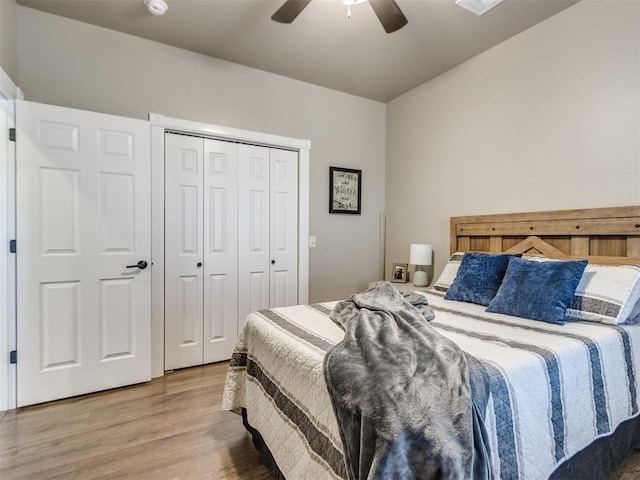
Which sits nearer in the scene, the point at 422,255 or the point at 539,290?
the point at 539,290

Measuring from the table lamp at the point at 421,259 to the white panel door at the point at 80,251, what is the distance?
2.40 metres

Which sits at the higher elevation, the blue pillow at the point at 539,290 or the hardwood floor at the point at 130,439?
the blue pillow at the point at 539,290

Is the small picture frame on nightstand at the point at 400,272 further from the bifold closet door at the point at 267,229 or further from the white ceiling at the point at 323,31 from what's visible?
the white ceiling at the point at 323,31

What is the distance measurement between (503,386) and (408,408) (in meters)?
0.42

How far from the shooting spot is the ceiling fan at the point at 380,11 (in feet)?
6.09

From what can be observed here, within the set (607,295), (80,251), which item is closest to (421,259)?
(607,295)

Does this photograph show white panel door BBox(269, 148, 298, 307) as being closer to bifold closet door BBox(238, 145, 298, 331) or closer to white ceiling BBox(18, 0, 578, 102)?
bifold closet door BBox(238, 145, 298, 331)

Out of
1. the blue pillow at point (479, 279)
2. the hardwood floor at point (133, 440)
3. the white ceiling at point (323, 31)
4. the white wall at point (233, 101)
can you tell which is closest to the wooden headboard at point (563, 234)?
the blue pillow at point (479, 279)

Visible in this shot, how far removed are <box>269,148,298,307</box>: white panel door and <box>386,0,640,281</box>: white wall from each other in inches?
51.1

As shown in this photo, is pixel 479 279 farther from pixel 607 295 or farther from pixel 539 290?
pixel 607 295

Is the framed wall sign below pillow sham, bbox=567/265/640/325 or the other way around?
the other way around

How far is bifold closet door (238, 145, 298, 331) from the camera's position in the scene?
3129 millimetres

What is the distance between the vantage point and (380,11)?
1917 mm

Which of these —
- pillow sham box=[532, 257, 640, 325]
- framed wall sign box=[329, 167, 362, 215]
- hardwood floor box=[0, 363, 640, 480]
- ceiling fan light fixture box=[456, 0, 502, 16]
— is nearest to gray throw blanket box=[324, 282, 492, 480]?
hardwood floor box=[0, 363, 640, 480]
